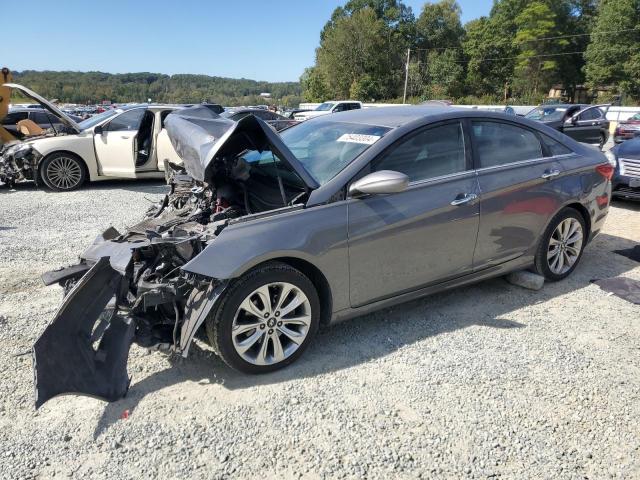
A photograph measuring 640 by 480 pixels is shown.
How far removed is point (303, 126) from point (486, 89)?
5895 centimetres

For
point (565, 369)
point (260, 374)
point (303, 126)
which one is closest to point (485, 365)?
point (565, 369)

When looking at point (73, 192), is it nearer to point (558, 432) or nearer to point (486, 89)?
point (558, 432)

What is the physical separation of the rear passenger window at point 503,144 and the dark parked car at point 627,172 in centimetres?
400

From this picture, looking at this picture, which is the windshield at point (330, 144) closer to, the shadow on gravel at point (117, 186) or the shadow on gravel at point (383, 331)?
the shadow on gravel at point (383, 331)

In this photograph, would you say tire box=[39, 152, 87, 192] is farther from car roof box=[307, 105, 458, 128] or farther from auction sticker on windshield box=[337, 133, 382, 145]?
auction sticker on windshield box=[337, 133, 382, 145]

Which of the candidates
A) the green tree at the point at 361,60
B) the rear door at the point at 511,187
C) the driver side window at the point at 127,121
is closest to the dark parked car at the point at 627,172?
the rear door at the point at 511,187

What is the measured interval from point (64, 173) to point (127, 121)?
1585 millimetres

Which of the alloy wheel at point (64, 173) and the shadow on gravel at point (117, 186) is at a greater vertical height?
the alloy wheel at point (64, 173)

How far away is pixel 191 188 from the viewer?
434 centimetres

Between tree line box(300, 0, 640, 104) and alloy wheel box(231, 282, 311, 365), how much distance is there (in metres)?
52.4

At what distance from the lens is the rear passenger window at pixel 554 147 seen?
14.5 feet

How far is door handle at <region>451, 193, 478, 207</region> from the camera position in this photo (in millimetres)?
3639

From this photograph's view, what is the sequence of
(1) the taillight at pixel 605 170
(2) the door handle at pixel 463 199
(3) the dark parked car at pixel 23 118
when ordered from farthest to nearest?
(3) the dark parked car at pixel 23 118 < (1) the taillight at pixel 605 170 < (2) the door handle at pixel 463 199

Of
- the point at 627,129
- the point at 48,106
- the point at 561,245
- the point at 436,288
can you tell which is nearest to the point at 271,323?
the point at 436,288
